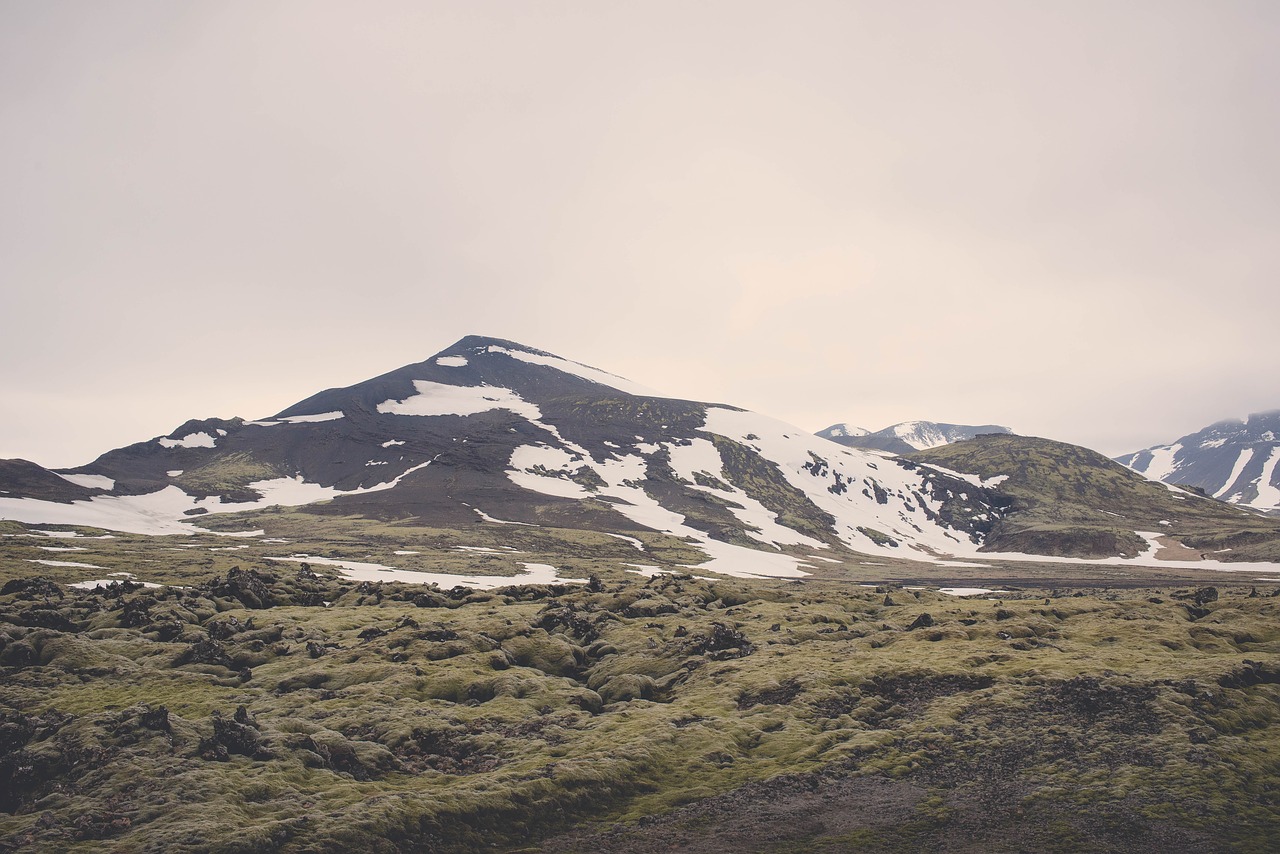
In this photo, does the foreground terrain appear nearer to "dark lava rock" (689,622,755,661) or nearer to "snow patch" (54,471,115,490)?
"dark lava rock" (689,622,755,661)

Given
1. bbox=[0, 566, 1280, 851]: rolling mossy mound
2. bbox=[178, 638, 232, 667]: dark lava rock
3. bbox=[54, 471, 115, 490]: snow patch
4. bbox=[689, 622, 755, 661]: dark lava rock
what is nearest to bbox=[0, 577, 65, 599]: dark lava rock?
bbox=[0, 566, 1280, 851]: rolling mossy mound

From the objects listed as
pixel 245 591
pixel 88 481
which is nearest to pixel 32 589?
pixel 245 591

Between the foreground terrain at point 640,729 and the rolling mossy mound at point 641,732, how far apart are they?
12cm

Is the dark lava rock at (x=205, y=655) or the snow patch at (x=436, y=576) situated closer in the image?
the dark lava rock at (x=205, y=655)

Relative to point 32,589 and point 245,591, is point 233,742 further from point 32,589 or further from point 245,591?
point 32,589

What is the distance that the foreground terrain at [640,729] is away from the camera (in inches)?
750

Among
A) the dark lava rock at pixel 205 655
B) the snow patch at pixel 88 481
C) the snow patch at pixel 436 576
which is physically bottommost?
the snow patch at pixel 436 576

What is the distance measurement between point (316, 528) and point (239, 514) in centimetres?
3491

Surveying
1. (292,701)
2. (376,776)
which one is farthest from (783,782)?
(292,701)

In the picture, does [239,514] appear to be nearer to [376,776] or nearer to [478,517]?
[478,517]

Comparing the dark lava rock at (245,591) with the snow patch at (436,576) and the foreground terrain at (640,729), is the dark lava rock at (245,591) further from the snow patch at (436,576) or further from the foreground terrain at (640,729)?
the snow patch at (436,576)

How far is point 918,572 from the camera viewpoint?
163m

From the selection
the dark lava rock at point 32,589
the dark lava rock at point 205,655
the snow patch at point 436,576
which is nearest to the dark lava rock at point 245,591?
the dark lava rock at point 32,589

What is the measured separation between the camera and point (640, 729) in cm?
2792
